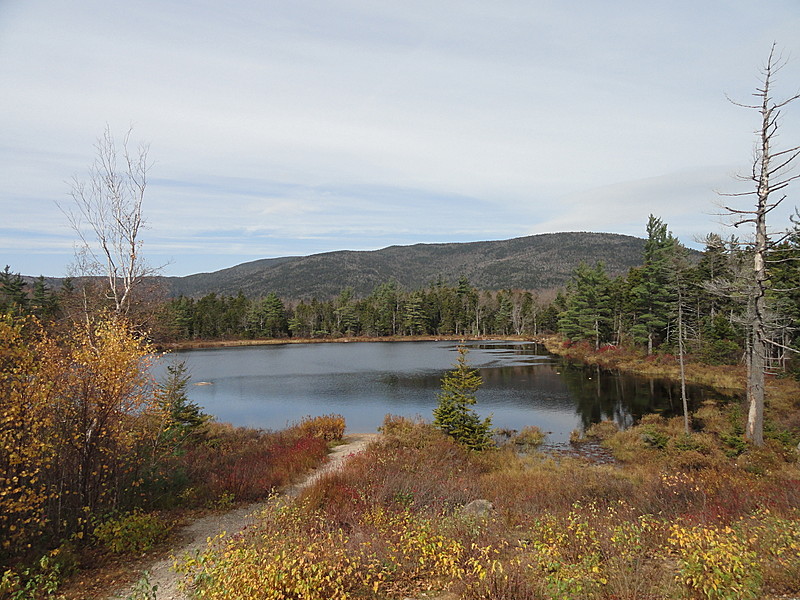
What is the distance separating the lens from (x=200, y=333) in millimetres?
83438

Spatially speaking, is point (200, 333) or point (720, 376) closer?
point (720, 376)

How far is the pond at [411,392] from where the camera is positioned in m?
26.0

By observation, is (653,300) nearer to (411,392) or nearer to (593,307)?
(593,307)

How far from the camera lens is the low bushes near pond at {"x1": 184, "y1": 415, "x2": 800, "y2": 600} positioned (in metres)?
4.87

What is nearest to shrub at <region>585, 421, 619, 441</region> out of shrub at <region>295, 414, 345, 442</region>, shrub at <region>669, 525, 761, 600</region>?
shrub at <region>295, 414, 345, 442</region>

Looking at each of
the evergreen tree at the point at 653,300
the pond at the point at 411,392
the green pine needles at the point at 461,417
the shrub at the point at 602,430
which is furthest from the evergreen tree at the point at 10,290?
the evergreen tree at the point at 653,300

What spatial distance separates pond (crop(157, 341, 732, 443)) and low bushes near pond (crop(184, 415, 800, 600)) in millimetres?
11952

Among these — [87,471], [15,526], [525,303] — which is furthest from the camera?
[525,303]

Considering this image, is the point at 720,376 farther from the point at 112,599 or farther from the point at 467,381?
the point at 112,599

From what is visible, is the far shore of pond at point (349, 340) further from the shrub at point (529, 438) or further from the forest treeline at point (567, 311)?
the shrub at point (529, 438)

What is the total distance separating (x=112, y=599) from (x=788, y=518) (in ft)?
32.7

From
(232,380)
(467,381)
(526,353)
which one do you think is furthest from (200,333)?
(467,381)

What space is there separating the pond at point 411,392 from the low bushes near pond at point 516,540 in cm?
1195

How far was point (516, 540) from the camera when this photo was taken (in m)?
6.87
